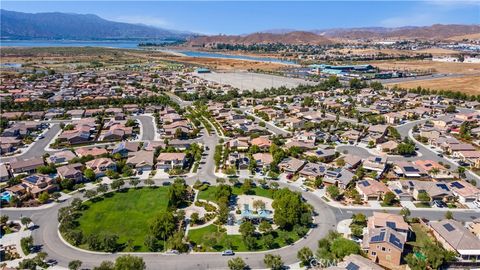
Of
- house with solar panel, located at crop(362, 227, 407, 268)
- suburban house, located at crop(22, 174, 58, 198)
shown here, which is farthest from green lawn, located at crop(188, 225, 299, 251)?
suburban house, located at crop(22, 174, 58, 198)

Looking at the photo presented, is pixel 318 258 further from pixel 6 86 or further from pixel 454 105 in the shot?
pixel 6 86

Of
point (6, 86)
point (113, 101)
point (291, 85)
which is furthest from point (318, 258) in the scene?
point (6, 86)

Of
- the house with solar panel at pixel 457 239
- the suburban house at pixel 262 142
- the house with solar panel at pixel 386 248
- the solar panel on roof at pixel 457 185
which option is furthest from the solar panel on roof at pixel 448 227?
the suburban house at pixel 262 142

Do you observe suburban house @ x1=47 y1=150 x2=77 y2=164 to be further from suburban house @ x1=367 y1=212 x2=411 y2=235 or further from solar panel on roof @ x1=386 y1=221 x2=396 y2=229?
solar panel on roof @ x1=386 y1=221 x2=396 y2=229

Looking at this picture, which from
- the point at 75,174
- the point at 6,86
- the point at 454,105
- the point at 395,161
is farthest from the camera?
the point at 6,86

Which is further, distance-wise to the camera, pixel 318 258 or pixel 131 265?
pixel 318 258

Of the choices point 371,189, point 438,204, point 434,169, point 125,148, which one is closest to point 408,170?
point 434,169

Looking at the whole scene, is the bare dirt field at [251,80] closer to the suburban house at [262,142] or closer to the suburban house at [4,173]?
A: the suburban house at [262,142]

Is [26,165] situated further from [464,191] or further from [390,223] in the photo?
[464,191]
